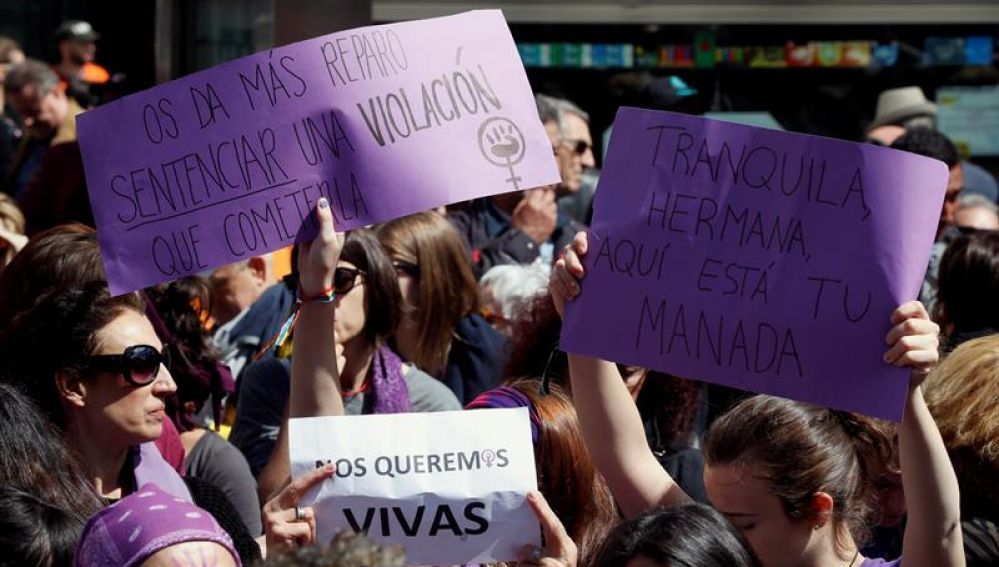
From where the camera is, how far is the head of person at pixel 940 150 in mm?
6750

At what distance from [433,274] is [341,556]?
3302 mm

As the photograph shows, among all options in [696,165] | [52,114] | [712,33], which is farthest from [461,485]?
[712,33]

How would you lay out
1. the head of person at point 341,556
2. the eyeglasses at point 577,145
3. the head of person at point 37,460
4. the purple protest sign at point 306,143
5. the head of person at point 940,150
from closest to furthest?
1. the head of person at point 341,556
2. the head of person at point 37,460
3. the purple protest sign at point 306,143
4. the head of person at point 940,150
5. the eyeglasses at point 577,145

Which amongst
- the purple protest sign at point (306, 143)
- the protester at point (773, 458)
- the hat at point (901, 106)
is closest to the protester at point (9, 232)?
the purple protest sign at point (306, 143)

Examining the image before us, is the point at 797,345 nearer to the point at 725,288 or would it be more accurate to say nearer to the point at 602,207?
the point at 725,288

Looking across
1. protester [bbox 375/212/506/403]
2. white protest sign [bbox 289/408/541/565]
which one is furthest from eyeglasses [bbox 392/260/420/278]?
white protest sign [bbox 289/408/541/565]

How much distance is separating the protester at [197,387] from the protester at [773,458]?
1233mm

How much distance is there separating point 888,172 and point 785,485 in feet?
2.09

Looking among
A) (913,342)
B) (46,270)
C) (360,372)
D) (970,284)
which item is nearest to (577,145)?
(970,284)

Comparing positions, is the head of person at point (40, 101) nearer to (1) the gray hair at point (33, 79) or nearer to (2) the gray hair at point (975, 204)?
(1) the gray hair at point (33, 79)

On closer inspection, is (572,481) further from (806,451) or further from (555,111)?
(555,111)

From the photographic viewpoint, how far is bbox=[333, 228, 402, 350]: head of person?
4.52m

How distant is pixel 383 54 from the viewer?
3.56m

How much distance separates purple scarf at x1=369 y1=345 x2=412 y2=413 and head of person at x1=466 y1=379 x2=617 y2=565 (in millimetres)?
1014
